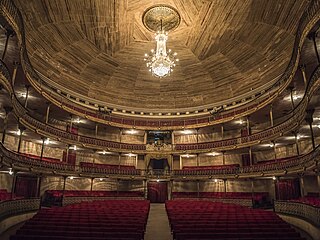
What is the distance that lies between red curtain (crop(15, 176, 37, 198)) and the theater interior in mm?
92

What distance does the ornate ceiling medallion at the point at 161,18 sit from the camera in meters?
19.0

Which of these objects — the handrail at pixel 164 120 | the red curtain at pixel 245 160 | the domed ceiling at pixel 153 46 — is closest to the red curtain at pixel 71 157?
the handrail at pixel 164 120

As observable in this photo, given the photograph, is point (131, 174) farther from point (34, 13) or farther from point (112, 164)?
→ point (34, 13)

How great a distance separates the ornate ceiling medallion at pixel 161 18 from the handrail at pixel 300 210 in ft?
53.6

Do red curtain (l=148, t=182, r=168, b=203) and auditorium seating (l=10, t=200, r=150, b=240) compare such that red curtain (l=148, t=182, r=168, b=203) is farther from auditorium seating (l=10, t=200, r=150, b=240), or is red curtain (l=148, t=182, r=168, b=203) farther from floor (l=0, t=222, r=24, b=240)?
auditorium seating (l=10, t=200, r=150, b=240)

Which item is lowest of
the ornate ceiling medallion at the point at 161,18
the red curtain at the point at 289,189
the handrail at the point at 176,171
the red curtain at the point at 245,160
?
the red curtain at the point at 289,189

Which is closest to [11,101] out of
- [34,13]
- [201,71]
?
[34,13]

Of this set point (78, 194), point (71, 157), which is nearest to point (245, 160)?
point (78, 194)

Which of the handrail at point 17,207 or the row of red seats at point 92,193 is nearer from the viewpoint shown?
the handrail at point 17,207

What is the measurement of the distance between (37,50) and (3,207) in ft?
45.8

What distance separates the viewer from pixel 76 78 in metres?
24.6

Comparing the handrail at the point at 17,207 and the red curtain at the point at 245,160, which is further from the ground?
the red curtain at the point at 245,160

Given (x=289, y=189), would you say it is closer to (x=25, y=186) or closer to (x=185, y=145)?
(x=185, y=145)

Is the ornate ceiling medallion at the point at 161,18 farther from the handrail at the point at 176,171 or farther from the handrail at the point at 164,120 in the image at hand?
the handrail at the point at 176,171
